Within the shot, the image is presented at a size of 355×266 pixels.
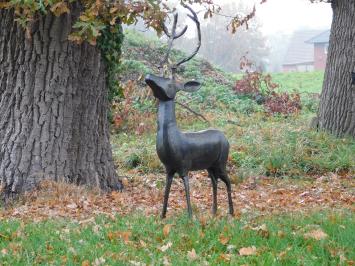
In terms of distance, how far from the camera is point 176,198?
856 centimetres

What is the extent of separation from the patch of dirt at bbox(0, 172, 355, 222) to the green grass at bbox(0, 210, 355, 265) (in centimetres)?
75

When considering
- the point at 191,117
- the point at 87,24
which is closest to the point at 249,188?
the point at 87,24

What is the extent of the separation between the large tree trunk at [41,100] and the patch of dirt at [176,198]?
0.33m

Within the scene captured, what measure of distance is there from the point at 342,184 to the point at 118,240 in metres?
5.22

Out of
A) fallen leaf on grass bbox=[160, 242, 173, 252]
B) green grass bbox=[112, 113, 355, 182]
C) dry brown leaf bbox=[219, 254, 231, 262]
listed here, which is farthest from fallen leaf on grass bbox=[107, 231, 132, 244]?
green grass bbox=[112, 113, 355, 182]

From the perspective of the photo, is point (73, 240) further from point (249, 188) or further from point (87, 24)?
point (249, 188)

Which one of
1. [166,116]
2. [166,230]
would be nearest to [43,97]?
[166,116]

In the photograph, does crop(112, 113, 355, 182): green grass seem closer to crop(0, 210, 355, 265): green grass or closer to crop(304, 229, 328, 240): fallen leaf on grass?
crop(0, 210, 355, 265): green grass

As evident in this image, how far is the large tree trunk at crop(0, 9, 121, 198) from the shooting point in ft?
25.9

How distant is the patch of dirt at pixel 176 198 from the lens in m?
7.26

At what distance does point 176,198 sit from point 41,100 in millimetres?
2239

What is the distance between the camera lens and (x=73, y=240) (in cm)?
563

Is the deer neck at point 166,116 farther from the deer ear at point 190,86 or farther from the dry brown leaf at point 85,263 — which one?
the dry brown leaf at point 85,263

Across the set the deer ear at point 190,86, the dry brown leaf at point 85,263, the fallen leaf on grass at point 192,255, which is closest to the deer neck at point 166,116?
the deer ear at point 190,86
